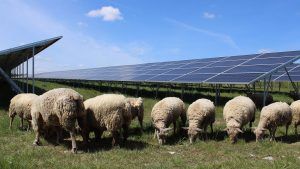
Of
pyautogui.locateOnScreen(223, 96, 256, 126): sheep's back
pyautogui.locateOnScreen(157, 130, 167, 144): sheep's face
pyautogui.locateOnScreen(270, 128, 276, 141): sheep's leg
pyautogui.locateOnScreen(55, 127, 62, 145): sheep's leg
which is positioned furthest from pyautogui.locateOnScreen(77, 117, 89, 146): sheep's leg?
pyautogui.locateOnScreen(270, 128, 276, 141): sheep's leg

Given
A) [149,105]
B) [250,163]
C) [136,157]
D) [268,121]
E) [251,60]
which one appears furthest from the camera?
[251,60]

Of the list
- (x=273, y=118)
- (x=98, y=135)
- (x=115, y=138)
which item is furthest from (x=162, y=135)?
(x=273, y=118)

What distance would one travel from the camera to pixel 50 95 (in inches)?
436

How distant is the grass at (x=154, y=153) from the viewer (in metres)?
9.19

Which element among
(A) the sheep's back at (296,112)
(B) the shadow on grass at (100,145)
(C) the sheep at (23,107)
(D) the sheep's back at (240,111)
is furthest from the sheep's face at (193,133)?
(C) the sheep at (23,107)

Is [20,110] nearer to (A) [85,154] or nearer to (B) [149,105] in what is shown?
(A) [85,154]

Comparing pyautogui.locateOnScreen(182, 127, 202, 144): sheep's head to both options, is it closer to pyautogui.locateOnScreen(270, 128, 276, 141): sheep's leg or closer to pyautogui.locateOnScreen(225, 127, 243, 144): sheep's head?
pyautogui.locateOnScreen(225, 127, 243, 144): sheep's head

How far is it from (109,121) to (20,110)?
15.8 ft

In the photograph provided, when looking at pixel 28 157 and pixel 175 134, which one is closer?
pixel 28 157

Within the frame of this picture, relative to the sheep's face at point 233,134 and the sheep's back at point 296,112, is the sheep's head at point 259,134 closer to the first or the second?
the sheep's face at point 233,134

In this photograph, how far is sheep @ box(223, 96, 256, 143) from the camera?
1238 centimetres

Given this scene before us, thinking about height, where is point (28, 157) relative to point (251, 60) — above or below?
below

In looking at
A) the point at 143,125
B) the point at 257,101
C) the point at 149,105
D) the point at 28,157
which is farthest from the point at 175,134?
the point at 257,101

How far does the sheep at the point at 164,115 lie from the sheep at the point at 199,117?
63cm
